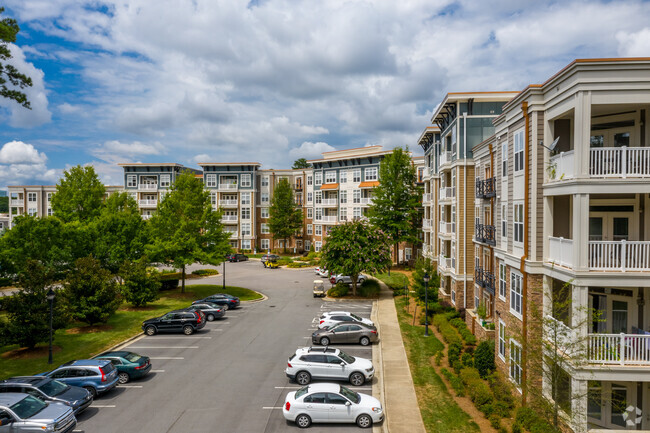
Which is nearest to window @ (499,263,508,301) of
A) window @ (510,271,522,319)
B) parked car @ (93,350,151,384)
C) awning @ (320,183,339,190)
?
window @ (510,271,522,319)

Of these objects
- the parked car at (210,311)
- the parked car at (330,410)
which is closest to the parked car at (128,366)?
the parked car at (330,410)

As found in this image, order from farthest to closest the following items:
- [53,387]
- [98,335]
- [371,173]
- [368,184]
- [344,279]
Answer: [371,173] < [368,184] < [344,279] < [98,335] < [53,387]

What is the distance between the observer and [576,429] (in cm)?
1266

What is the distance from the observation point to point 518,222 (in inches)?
680

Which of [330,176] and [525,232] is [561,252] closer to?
[525,232]

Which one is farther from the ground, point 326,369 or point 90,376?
point 90,376

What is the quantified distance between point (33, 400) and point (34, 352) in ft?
38.1

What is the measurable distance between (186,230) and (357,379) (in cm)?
2635

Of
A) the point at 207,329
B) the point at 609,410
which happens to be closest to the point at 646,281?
the point at 609,410

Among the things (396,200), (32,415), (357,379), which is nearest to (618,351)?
(357,379)

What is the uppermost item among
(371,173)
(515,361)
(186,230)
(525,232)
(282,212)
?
(371,173)

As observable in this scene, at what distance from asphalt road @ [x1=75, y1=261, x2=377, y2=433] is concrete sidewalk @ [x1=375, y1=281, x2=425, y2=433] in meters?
1.13

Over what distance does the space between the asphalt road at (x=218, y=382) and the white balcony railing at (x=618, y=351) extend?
895cm

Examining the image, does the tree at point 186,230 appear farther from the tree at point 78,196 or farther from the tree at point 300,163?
the tree at point 300,163
